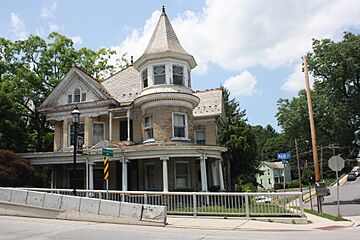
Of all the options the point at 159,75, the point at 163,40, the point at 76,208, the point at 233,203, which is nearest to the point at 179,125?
the point at 159,75

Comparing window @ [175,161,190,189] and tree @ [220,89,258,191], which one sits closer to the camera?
window @ [175,161,190,189]

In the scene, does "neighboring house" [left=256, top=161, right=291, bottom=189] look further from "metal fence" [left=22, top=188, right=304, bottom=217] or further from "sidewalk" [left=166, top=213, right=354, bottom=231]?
"sidewalk" [left=166, top=213, right=354, bottom=231]

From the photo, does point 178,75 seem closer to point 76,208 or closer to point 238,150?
point 238,150

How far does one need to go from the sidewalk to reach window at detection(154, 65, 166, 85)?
458 inches

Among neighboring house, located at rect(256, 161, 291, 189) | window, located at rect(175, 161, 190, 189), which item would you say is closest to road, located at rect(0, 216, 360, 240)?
window, located at rect(175, 161, 190, 189)

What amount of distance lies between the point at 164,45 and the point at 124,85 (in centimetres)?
524

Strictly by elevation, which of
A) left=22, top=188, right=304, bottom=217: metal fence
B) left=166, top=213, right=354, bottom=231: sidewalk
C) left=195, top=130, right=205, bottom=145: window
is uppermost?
left=195, top=130, right=205, bottom=145: window

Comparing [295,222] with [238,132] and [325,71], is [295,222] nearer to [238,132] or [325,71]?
[238,132]

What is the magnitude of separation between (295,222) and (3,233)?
1029 cm

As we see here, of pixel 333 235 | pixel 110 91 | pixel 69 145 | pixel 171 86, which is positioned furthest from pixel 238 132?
pixel 333 235

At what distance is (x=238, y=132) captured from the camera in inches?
1228

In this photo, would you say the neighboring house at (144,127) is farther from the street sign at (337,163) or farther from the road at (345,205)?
the street sign at (337,163)

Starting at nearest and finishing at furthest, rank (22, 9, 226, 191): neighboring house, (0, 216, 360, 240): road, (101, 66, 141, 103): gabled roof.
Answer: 1. (0, 216, 360, 240): road
2. (22, 9, 226, 191): neighboring house
3. (101, 66, 141, 103): gabled roof

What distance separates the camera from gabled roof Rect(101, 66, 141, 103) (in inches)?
1079
